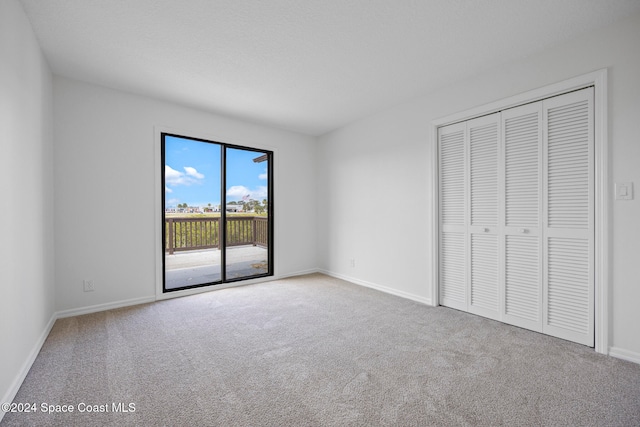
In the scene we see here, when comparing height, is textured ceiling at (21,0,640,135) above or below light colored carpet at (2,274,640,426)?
above

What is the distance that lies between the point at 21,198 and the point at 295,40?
2.32 meters

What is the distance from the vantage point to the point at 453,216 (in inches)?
126

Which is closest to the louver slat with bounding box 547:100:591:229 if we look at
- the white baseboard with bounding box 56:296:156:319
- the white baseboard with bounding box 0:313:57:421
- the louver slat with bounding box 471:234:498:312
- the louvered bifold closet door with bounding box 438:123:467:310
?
the louver slat with bounding box 471:234:498:312

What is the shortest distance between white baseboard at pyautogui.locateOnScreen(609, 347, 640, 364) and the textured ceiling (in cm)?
245

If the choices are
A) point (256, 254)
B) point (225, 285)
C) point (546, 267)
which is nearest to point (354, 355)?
point (546, 267)

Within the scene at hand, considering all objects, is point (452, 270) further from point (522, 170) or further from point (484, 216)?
point (522, 170)

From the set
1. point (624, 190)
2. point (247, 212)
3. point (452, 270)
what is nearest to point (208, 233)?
point (247, 212)

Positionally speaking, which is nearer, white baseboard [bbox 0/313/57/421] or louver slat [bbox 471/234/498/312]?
white baseboard [bbox 0/313/57/421]

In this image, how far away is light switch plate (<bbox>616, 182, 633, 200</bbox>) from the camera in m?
2.05

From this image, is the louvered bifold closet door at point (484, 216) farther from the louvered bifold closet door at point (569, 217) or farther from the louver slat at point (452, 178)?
the louvered bifold closet door at point (569, 217)

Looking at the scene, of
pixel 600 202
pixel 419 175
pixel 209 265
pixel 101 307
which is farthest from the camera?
pixel 209 265

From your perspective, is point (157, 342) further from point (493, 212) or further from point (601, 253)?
point (601, 253)

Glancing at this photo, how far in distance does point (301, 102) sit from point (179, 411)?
328 cm

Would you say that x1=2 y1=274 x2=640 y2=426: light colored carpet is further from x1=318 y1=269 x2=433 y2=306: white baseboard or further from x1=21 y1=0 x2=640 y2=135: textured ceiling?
x1=21 y1=0 x2=640 y2=135: textured ceiling
